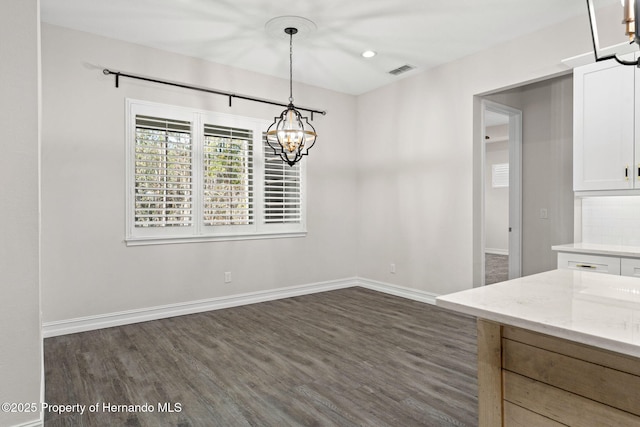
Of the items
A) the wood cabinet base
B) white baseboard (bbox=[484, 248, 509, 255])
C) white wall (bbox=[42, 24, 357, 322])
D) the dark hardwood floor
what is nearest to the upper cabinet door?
the dark hardwood floor

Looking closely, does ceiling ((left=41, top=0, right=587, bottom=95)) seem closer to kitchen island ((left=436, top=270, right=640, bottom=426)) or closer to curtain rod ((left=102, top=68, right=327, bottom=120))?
curtain rod ((left=102, top=68, right=327, bottom=120))

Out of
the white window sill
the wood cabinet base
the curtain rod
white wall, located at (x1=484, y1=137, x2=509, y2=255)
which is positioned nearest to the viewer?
the wood cabinet base

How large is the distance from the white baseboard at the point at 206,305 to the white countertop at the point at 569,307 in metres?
3.24

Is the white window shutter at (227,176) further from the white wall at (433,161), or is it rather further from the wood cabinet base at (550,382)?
the wood cabinet base at (550,382)

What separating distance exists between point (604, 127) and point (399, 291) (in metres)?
3.09

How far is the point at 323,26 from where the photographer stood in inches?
146

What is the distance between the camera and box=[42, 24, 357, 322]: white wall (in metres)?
3.62

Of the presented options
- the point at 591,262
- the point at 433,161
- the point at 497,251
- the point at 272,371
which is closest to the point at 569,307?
the point at 272,371

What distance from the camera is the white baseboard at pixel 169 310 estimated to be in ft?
12.0

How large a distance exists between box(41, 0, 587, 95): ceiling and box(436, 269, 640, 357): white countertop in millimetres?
2745

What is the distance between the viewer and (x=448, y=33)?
390 cm

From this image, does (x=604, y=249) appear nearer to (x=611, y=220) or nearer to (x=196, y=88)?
(x=611, y=220)

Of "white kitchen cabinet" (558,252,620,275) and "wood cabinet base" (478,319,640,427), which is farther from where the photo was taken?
"white kitchen cabinet" (558,252,620,275)

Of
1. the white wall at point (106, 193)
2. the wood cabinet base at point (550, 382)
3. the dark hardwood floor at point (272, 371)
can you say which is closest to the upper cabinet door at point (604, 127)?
the dark hardwood floor at point (272, 371)
